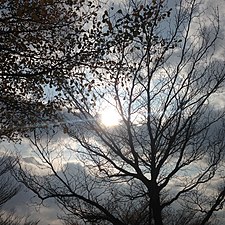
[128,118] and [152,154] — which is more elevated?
[128,118]

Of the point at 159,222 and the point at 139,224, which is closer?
the point at 159,222

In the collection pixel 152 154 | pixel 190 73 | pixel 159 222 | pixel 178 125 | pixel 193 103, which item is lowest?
pixel 159 222

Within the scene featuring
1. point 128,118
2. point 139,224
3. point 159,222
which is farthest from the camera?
point 139,224

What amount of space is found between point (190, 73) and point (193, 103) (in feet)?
3.36

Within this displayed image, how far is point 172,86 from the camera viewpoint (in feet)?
37.7

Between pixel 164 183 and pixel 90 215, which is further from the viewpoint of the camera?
pixel 90 215

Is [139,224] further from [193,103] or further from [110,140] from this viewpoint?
[193,103]

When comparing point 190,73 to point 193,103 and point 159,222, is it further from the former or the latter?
point 159,222

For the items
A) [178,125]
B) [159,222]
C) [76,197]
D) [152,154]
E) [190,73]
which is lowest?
[159,222]

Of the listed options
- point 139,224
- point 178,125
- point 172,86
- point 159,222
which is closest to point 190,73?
point 172,86

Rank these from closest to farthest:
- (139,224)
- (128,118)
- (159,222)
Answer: (159,222), (128,118), (139,224)

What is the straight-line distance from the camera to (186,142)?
11.5 metres

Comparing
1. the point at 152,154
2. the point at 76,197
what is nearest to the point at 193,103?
the point at 152,154

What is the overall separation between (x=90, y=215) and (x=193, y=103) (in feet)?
17.2
